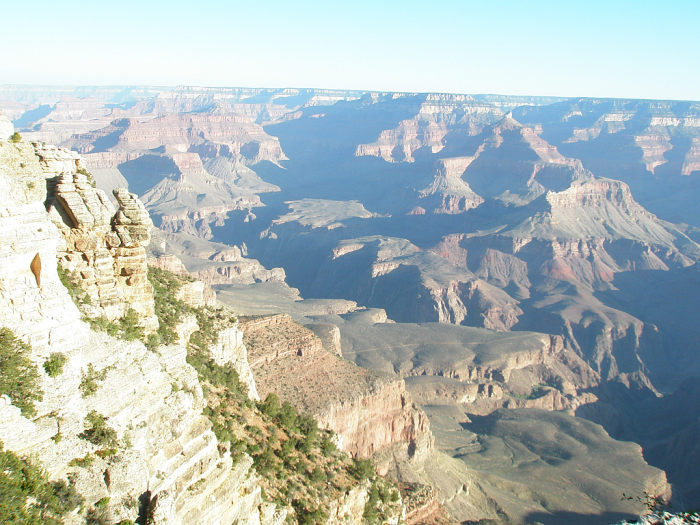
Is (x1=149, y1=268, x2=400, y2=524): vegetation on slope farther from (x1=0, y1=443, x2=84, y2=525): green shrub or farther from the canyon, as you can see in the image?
(x1=0, y1=443, x2=84, y2=525): green shrub

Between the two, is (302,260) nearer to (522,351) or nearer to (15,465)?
(522,351)

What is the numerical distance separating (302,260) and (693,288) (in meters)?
85.8

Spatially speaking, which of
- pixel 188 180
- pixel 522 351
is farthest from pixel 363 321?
pixel 188 180

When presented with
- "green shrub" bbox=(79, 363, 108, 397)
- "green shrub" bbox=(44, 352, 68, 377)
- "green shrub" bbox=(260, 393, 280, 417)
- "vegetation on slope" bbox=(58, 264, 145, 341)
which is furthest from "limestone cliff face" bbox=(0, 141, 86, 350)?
"green shrub" bbox=(260, 393, 280, 417)

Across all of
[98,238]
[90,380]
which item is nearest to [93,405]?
[90,380]

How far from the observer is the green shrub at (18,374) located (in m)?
9.94

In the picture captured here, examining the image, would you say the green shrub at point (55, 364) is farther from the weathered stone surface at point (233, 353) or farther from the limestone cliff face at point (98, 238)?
the weathered stone surface at point (233, 353)

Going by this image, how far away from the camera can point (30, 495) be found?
948cm

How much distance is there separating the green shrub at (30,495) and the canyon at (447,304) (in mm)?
1935

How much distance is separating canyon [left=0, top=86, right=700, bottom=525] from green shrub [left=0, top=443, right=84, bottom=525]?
194 centimetres

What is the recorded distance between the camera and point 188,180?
17988cm

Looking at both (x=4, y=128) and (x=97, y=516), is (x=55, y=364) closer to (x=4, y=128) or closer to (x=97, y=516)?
(x=97, y=516)

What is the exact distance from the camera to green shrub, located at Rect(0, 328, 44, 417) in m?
9.94

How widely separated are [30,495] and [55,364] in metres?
2.45
